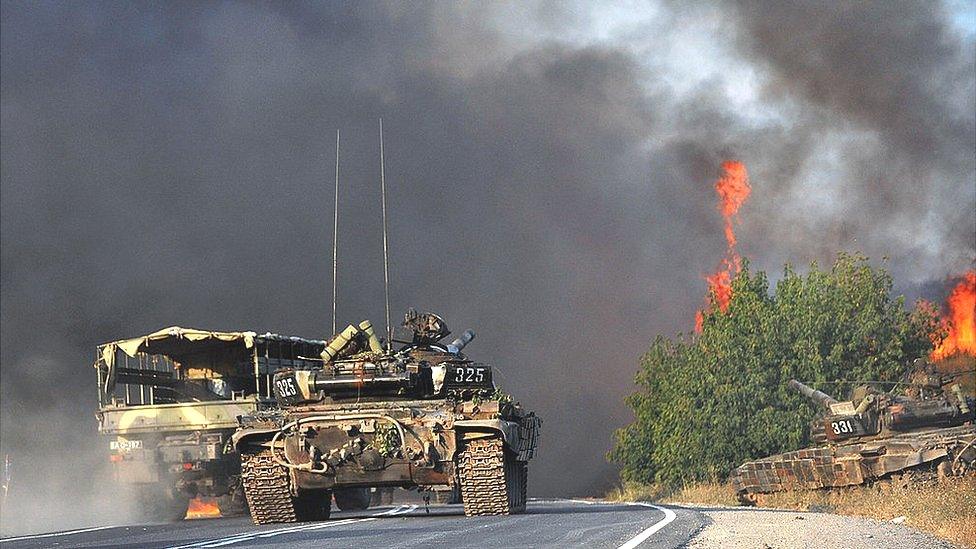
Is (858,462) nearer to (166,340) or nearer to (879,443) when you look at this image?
(879,443)

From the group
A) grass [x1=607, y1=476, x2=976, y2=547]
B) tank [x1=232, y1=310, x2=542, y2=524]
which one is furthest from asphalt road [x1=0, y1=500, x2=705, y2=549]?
grass [x1=607, y1=476, x2=976, y2=547]

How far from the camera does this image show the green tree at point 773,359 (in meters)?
44.4

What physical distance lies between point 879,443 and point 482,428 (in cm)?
1436

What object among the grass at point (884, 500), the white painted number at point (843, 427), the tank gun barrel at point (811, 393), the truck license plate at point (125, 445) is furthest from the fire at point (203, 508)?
the tank gun barrel at point (811, 393)

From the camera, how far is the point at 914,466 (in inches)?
1344

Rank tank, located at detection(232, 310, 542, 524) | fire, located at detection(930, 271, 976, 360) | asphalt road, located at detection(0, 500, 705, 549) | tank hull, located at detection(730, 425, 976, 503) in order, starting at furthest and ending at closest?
fire, located at detection(930, 271, 976, 360), tank hull, located at detection(730, 425, 976, 503), tank, located at detection(232, 310, 542, 524), asphalt road, located at detection(0, 500, 705, 549)

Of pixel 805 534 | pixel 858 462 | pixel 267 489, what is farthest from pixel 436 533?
pixel 858 462

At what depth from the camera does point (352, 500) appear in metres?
32.1

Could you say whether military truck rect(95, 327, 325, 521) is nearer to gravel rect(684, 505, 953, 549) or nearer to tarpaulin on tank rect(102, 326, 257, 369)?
tarpaulin on tank rect(102, 326, 257, 369)

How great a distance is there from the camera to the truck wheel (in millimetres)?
31169

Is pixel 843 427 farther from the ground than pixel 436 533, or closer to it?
farther from the ground

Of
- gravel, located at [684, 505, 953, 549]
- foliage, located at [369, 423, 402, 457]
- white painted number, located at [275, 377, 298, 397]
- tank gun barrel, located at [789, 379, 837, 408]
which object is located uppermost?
tank gun barrel, located at [789, 379, 837, 408]

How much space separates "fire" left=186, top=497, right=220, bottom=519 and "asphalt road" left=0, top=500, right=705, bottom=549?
37.0ft

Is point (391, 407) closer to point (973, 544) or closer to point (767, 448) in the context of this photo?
point (973, 544)
